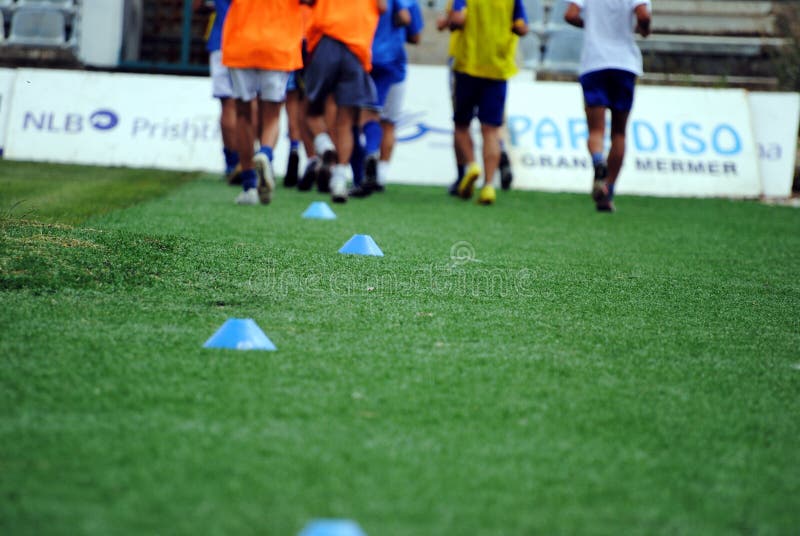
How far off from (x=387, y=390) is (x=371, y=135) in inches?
226

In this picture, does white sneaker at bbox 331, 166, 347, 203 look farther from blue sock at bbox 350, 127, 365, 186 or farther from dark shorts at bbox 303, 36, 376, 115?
blue sock at bbox 350, 127, 365, 186

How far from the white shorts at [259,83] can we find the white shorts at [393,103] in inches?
81.4

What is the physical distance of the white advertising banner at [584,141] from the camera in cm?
1059

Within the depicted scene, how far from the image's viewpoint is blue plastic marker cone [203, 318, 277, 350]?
2943 millimetres

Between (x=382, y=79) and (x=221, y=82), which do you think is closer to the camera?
(x=221, y=82)

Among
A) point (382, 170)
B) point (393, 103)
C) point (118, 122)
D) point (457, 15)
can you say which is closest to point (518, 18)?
point (457, 15)

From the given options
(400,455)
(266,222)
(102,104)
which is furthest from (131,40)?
(400,455)

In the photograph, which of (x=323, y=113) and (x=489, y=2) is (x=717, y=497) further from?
(x=489, y=2)

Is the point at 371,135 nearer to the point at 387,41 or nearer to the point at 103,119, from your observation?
the point at 387,41

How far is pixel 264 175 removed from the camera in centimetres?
679

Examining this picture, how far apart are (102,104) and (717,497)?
997 cm

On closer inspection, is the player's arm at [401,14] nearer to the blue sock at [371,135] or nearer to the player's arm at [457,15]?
the player's arm at [457,15]

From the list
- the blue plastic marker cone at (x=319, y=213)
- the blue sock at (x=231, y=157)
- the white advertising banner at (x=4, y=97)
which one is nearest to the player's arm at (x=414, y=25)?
the blue sock at (x=231, y=157)

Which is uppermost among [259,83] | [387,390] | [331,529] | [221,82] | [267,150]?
[331,529]
